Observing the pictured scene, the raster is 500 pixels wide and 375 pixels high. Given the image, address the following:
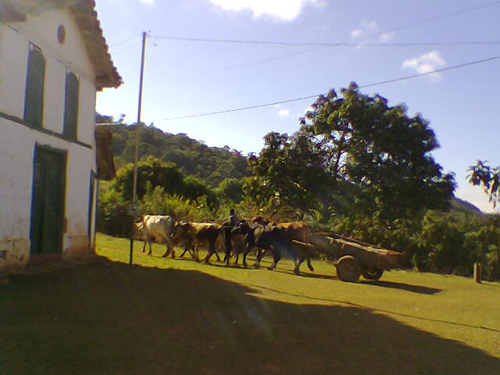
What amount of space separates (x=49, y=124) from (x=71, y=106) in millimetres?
1400

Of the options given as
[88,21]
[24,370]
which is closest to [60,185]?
[88,21]

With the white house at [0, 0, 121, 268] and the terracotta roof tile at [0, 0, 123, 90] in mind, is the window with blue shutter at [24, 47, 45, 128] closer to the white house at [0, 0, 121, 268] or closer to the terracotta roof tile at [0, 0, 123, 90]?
the white house at [0, 0, 121, 268]

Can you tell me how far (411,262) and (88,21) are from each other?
15630 millimetres

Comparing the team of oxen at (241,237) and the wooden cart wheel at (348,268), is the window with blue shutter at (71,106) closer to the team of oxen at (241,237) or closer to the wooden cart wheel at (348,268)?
the team of oxen at (241,237)

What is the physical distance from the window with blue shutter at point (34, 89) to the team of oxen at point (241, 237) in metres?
7.50

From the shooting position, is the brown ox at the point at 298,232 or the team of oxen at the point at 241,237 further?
the team of oxen at the point at 241,237

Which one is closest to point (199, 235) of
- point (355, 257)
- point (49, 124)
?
point (355, 257)

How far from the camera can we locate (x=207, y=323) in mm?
7594

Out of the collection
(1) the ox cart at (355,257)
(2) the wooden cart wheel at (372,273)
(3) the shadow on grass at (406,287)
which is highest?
(1) the ox cart at (355,257)

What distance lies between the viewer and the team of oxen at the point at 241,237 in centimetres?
1630

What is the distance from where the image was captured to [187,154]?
225 ft

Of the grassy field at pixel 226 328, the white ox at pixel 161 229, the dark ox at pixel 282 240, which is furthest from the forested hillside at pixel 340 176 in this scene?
the grassy field at pixel 226 328

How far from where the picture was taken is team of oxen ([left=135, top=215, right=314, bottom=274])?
16.3m

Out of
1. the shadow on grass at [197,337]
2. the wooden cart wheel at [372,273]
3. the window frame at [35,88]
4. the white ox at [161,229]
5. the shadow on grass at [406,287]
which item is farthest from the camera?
the white ox at [161,229]
